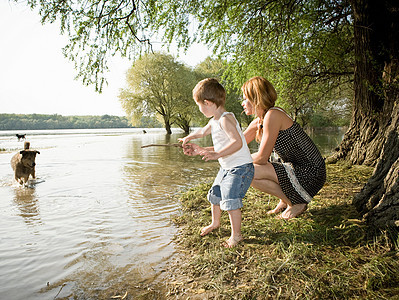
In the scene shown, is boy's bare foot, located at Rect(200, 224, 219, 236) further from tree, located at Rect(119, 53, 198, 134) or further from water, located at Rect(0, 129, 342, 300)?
tree, located at Rect(119, 53, 198, 134)

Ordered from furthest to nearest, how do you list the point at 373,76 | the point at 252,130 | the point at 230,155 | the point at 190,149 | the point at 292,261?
the point at 373,76 → the point at 252,130 → the point at 190,149 → the point at 230,155 → the point at 292,261

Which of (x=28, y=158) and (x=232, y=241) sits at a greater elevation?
(x=28, y=158)

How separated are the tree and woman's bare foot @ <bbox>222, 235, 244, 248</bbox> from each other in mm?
38157

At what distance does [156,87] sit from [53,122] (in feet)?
189

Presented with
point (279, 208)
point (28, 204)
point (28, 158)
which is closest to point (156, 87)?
point (28, 158)

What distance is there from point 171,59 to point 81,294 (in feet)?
137

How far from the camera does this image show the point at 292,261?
7.69 feet

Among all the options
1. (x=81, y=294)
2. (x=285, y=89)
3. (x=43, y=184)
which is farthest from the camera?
(x=285, y=89)

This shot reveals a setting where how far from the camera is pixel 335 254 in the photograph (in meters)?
2.43

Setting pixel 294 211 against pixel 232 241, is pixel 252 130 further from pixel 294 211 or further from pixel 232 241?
pixel 232 241

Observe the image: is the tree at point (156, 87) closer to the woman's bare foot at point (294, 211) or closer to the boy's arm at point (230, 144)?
the woman's bare foot at point (294, 211)

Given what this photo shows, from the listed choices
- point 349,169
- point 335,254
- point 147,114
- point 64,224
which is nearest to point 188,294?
point 335,254

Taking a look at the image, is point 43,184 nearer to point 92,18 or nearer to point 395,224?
point 92,18

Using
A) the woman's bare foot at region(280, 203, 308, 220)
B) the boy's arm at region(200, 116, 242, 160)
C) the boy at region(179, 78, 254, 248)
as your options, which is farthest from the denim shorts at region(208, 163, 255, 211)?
the woman's bare foot at region(280, 203, 308, 220)
